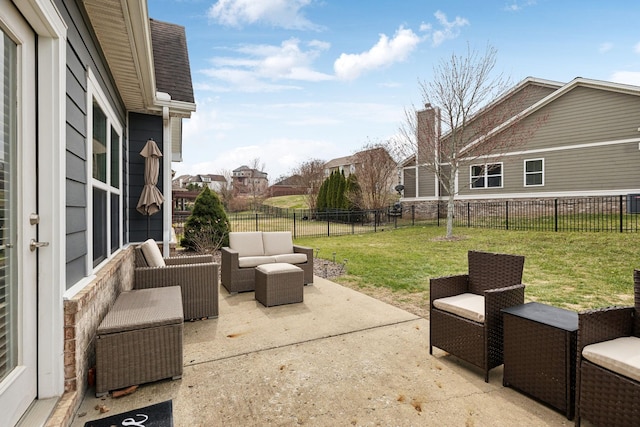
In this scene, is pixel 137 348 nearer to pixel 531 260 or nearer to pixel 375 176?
pixel 531 260

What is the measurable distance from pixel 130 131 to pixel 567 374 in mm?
6743

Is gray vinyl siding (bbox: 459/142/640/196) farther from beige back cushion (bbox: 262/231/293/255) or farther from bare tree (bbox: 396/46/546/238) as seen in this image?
beige back cushion (bbox: 262/231/293/255)

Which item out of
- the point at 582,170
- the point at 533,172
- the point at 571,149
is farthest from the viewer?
the point at 533,172

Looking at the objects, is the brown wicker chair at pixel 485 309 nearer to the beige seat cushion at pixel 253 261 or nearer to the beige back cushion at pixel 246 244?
the beige seat cushion at pixel 253 261

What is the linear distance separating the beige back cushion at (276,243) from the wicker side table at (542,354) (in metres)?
4.26

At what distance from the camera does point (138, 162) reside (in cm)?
614

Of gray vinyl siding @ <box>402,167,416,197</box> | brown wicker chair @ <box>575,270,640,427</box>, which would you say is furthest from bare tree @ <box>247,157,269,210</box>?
brown wicker chair @ <box>575,270,640,427</box>

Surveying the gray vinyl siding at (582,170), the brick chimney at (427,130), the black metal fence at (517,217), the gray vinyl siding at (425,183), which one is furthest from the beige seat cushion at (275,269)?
the gray vinyl siding at (425,183)

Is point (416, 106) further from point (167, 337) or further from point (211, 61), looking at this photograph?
point (167, 337)

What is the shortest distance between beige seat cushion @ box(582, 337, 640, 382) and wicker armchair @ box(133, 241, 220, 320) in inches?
144

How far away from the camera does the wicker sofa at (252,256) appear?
216 inches

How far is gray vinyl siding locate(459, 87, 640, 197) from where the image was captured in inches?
507

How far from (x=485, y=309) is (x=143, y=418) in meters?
2.55

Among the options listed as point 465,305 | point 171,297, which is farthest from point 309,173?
point 465,305
